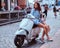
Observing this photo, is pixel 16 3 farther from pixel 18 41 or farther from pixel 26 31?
pixel 18 41

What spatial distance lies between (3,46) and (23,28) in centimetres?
108

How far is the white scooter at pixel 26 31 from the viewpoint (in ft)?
26.5

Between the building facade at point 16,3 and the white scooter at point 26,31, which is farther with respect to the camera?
the building facade at point 16,3

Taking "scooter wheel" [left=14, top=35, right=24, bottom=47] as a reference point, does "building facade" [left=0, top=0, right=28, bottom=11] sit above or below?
below

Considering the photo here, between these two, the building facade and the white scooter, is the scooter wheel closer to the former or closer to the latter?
the white scooter

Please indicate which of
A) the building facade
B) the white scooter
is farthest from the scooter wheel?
the building facade

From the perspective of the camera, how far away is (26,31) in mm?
8273

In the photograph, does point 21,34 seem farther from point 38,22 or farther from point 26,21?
point 38,22

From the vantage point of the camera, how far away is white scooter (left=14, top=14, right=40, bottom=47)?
318 inches

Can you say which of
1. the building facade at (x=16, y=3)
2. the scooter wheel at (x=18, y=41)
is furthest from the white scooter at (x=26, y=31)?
the building facade at (x=16, y=3)

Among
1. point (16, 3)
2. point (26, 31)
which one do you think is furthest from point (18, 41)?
point (16, 3)

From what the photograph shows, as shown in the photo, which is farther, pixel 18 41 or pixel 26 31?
pixel 26 31

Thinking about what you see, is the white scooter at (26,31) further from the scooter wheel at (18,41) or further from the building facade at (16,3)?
the building facade at (16,3)

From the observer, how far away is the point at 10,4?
99.6ft
